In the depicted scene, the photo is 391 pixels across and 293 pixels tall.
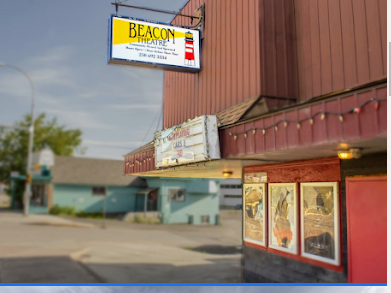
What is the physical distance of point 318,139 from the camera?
15.0ft

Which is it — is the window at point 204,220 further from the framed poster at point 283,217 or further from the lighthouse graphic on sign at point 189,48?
the lighthouse graphic on sign at point 189,48

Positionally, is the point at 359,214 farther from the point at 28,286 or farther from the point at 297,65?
the point at 28,286

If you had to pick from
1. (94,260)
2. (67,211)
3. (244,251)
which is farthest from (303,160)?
(94,260)

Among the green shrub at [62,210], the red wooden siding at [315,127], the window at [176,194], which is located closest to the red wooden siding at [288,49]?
the red wooden siding at [315,127]

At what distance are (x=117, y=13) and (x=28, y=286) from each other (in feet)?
20.7

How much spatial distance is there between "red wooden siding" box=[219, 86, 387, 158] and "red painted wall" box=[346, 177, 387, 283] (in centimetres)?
163

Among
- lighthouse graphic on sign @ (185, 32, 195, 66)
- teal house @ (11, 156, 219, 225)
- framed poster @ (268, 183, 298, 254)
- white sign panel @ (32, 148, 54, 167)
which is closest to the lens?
white sign panel @ (32, 148, 54, 167)

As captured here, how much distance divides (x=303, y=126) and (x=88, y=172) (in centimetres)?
636

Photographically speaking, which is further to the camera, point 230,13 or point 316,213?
point 230,13

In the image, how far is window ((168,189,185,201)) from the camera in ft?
72.3

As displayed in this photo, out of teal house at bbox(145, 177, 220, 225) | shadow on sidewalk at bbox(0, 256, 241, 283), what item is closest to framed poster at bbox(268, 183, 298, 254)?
shadow on sidewalk at bbox(0, 256, 241, 283)

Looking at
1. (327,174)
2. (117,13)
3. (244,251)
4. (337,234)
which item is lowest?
(244,251)

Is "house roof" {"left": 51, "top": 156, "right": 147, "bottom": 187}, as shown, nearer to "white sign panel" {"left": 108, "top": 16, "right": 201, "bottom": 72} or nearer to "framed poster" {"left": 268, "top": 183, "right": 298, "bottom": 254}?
"white sign panel" {"left": 108, "top": 16, "right": 201, "bottom": 72}

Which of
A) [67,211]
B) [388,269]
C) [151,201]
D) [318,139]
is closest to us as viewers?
[318,139]
